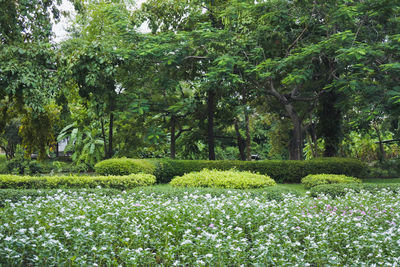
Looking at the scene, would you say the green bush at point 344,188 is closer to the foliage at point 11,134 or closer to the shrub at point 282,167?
the shrub at point 282,167

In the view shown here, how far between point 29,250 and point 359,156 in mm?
17061

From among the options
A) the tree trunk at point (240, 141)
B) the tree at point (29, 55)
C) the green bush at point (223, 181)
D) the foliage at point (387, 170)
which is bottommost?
the foliage at point (387, 170)

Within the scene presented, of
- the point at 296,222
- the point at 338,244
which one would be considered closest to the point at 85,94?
the point at 296,222

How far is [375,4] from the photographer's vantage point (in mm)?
10836

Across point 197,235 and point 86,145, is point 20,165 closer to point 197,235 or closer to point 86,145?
point 86,145

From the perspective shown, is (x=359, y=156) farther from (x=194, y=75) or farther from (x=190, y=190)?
(x=190, y=190)

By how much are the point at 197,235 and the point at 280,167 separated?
9079 mm

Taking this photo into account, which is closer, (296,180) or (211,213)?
(211,213)

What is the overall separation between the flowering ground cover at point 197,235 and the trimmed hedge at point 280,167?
6.18 meters

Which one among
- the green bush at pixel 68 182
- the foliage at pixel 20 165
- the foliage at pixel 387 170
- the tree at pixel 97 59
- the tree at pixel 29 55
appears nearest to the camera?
the tree at pixel 29 55

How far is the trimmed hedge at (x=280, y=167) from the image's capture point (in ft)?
41.9

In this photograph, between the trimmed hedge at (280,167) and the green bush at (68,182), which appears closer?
the green bush at (68,182)

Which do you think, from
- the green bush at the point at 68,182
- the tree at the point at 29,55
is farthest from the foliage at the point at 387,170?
the tree at the point at 29,55

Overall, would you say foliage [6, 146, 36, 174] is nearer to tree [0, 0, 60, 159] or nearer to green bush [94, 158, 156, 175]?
tree [0, 0, 60, 159]
